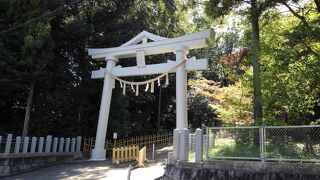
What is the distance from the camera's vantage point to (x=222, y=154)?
10.2 meters

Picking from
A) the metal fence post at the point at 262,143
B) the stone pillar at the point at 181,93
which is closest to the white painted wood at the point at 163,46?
the stone pillar at the point at 181,93

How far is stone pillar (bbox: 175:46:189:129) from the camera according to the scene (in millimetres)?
16719

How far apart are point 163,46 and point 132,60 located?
241 inches

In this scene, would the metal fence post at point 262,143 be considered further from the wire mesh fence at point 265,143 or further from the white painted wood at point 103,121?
the white painted wood at point 103,121

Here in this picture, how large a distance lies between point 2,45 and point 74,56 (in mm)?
6113

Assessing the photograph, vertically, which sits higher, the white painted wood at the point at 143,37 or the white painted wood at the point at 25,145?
the white painted wood at the point at 143,37

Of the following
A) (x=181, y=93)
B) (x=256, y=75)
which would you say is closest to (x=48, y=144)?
(x=181, y=93)

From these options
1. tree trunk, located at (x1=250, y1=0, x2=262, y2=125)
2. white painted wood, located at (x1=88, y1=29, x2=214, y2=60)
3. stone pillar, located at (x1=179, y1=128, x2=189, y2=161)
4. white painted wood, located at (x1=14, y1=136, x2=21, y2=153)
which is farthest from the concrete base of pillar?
tree trunk, located at (x1=250, y1=0, x2=262, y2=125)

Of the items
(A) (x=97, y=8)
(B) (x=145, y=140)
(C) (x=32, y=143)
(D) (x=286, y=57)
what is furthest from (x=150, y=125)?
(D) (x=286, y=57)

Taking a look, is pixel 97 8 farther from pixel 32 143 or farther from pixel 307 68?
pixel 307 68

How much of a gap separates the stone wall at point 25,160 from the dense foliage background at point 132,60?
260 centimetres

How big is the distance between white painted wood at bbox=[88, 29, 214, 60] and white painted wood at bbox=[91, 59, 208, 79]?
0.70 m

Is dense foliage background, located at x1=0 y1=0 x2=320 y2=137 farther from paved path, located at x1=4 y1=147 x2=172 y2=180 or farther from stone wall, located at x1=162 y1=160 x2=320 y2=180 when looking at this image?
paved path, located at x1=4 y1=147 x2=172 y2=180

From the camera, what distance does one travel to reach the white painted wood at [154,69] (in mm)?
17234
